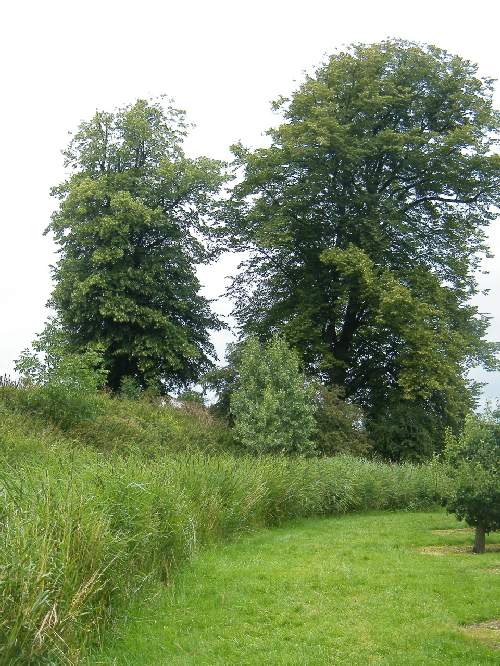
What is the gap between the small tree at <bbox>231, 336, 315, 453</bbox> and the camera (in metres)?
21.1

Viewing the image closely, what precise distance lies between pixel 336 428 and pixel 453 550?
11489 millimetres

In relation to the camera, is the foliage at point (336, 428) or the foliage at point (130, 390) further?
the foliage at point (130, 390)

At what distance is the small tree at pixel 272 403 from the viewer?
69.3ft

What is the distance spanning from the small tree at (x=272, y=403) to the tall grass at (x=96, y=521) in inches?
156

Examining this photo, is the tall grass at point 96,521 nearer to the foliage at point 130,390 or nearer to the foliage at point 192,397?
the foliage at point 130,390

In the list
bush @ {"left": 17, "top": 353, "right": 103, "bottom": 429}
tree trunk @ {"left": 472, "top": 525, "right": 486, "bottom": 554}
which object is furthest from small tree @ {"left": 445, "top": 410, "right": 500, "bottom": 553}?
bush @ {"left": 17, "top": 353, "right": 103, "bottom": 429}

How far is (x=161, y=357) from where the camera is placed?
27766mm

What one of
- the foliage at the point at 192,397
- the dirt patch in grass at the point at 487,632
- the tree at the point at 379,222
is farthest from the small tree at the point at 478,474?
the foliage at the point at 192,397

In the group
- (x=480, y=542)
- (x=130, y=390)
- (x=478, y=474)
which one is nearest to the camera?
(x=478, y=474)

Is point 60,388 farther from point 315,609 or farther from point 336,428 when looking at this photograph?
point 315,609

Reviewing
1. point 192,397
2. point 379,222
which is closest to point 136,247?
point 192,397

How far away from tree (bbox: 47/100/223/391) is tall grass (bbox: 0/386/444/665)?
10.4 meters

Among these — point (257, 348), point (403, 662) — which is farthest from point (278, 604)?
point (257, 348)

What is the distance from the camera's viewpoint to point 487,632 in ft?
24.5
